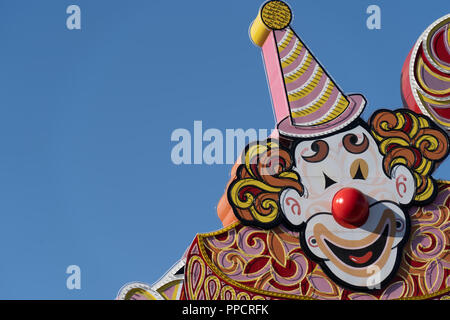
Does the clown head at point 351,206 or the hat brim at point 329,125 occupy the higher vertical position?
the hat brim at point 329,125

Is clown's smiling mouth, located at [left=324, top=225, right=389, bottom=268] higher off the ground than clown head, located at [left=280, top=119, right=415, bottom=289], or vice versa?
clown head, located at [left=280, top=119, right=415, bottom=289]

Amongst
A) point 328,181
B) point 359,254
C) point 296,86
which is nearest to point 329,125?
point 296,86

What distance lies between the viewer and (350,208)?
11.8 metres

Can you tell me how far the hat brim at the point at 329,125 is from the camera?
12297 mm

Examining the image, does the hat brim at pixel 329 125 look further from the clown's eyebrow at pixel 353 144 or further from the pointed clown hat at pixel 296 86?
the clown's eyebrow at pixel 353 144

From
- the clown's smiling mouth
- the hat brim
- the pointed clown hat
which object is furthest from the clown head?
the pointed clown hat

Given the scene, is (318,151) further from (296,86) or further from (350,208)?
(296,86)

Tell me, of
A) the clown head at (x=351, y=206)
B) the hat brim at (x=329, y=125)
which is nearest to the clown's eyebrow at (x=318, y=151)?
the clown head at (x=351, y=206)

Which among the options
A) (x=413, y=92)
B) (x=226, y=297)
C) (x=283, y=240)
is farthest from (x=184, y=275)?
(x=413, y=92)

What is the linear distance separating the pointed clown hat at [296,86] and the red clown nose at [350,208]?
1.15 meters

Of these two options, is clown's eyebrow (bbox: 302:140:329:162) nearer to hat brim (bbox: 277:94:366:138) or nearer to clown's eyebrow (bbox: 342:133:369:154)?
hat brim (bbox: 277:94:366:138)

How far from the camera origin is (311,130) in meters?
12.4

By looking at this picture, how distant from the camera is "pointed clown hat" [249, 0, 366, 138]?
12.6m

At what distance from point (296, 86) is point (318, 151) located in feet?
4.15
